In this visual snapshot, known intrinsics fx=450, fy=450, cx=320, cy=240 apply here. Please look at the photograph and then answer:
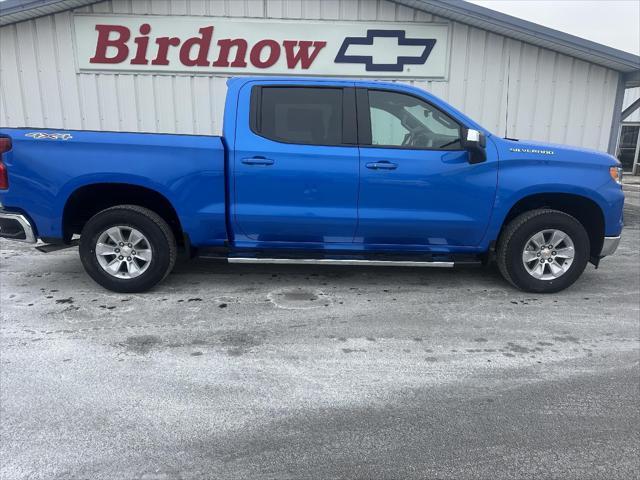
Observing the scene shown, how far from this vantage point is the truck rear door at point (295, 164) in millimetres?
4113

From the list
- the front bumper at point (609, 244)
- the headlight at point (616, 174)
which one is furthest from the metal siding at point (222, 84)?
the front bumper at point (609, 244)

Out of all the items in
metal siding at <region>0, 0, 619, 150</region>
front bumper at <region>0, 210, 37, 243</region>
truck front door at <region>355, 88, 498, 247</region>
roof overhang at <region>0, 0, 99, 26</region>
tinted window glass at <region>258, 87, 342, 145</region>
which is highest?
roof overhang at <region>0, 0, 99, 26</region>

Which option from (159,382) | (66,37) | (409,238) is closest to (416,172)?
(409,238)

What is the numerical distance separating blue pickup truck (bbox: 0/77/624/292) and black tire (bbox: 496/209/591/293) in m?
0.01

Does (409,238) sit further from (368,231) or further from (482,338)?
(482,338)

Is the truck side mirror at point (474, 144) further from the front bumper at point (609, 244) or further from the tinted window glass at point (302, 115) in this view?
the front bumper at point (609, 244)

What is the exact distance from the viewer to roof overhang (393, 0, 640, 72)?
7.75 meters

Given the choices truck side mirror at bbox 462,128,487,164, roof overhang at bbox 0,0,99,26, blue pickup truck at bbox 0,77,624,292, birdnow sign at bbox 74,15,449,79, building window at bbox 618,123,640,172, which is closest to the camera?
truck side mirror at bbox 462,128,487,164

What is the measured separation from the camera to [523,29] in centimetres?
784

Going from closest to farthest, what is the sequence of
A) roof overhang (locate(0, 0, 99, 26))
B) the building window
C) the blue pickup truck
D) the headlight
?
the blue pickup truck < the headlight < roof overhang (locate(0, 0, 99, 26)) < the building window

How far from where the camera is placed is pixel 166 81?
333 inches

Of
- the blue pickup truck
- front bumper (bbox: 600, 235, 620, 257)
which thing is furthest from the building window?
the blue pickup truck

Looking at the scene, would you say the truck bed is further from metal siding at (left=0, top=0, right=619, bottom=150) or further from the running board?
metal siding at (left=0, top=0, right=619, bottom=150)

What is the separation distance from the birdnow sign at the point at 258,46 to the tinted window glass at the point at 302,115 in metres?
4.52
